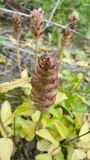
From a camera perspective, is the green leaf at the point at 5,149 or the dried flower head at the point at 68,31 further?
the dried flower head at the point at 68,31

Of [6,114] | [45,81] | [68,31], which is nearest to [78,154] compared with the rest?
[6,114]

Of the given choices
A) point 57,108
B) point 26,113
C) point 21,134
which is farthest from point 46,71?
point 57,108

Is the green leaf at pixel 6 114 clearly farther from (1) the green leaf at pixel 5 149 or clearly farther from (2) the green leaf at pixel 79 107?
(2) the green leaf at pixel 79 107

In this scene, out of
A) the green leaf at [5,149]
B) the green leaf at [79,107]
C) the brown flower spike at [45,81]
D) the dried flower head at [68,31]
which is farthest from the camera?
the dried flower head at [68,31]

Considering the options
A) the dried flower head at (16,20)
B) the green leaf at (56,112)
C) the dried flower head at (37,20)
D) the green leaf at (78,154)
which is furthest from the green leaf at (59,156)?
the dried flower head at (16,20)

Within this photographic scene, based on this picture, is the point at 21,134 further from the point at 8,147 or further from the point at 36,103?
the point at 36,103

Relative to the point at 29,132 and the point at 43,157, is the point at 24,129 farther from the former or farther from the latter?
the point at 43,157

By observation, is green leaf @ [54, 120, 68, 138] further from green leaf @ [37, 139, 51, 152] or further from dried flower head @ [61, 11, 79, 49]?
dried flower head @ [61, 11, 79, 49]
